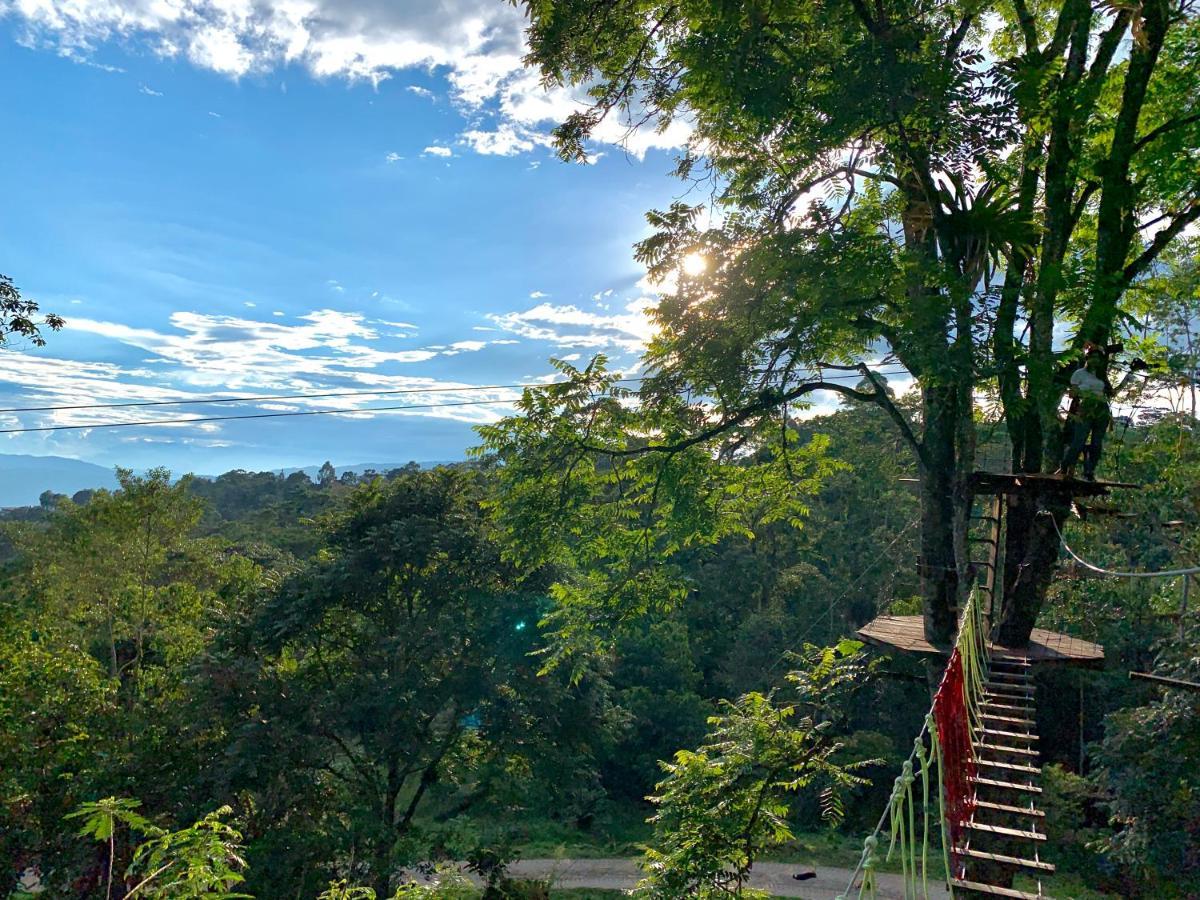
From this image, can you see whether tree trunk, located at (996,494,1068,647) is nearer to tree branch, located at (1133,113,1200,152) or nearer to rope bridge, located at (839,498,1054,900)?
rope bridge, located at (839,498,1054,900)

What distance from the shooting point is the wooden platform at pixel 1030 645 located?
740 cm

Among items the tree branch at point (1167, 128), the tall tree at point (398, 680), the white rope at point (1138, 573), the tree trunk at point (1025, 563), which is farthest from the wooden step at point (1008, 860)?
the tall tree at point (398, 680)

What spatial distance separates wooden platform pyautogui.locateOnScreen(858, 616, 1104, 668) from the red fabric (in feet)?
10.8

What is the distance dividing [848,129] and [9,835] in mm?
13440

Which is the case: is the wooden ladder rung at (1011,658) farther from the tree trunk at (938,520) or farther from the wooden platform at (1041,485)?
the wooden platform at (1041,485)

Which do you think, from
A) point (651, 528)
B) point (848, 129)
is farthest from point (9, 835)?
point (848, 129)

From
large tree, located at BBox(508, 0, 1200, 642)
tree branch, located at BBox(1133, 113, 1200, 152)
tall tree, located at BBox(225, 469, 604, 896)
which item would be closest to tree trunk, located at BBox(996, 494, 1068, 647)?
large tree, located at BBox(508, 0, 1200, 642)

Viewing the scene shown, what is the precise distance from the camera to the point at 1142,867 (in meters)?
11.1

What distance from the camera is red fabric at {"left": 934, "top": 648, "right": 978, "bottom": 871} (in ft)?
11.8

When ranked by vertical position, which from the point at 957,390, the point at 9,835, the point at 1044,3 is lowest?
the point at 9,835

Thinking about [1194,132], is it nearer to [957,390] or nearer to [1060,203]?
[1060,203]

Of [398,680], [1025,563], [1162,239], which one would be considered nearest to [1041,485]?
[1025,563]

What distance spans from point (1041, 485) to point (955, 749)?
13.0 ft

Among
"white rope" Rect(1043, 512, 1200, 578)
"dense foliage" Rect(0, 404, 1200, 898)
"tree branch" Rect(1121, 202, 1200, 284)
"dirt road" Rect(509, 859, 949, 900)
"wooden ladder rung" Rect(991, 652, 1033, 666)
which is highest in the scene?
"tree branch" Rect(1121, 202, 1200, 284)
